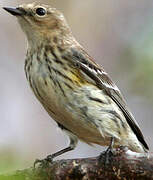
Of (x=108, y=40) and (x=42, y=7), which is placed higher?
(x=108, y=40)

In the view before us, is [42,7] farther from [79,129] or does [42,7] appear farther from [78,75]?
[79,129]

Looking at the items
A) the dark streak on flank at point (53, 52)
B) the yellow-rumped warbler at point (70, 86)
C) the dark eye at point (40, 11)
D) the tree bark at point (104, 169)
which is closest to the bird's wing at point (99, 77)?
the yellow-rumped warbler at point (70, 86)

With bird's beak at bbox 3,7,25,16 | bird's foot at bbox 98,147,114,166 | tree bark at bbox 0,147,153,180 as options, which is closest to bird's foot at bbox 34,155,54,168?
tree bark at bbox 0,147,153,180

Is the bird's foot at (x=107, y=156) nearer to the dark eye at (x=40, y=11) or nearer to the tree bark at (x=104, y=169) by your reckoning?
the tree bark at (x=104, y=169)

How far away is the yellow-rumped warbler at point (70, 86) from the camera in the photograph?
16.7ft

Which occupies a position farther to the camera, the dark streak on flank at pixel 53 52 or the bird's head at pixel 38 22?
the bird's head at pixel 38 22

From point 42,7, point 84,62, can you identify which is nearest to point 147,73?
point 84,62

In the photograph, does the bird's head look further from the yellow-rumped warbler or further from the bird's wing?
the bird's wing

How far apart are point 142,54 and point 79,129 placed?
1.11 m

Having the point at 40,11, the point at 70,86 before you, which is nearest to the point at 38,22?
the point at 40,11

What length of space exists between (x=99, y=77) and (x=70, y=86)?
693 millimetres

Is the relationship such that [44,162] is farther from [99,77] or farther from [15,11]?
[15,11]

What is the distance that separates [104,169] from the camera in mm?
4262

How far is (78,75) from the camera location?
5301 millimetres
